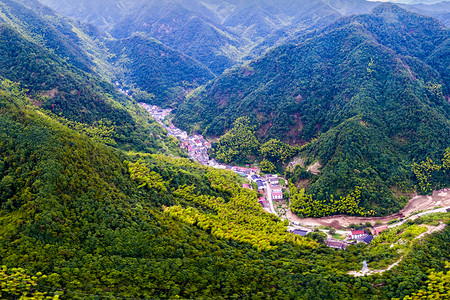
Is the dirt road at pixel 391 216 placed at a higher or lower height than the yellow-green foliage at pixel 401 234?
higher

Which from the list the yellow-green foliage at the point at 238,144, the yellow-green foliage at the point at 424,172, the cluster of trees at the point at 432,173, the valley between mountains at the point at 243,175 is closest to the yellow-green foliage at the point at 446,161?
the cluster of trees at the point at 432,173

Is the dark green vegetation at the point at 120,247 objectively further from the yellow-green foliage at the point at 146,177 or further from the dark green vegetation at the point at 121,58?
the dark green vegetation at the point at 121,58

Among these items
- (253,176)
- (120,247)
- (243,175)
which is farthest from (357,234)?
(120,247)

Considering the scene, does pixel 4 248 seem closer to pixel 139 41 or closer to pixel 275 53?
pixel 275 53

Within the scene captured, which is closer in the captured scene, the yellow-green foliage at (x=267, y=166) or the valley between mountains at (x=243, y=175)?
the valley between mountains at (x=243, y=175)

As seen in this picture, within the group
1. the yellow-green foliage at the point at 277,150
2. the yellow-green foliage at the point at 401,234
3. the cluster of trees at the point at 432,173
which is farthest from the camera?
the yellow-green foliage at the point at 277,150

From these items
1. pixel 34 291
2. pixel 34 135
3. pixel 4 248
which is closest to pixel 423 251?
pixel 34 291
